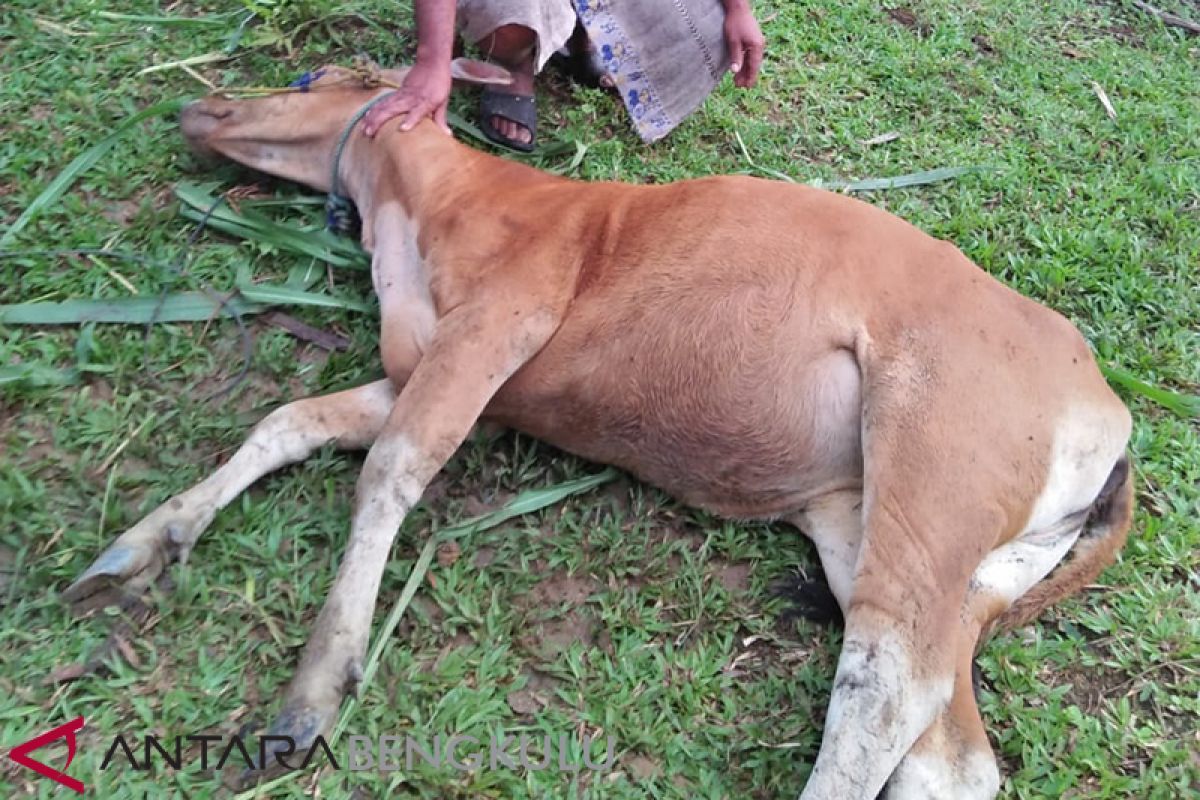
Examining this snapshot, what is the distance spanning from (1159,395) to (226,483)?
302 centimetres

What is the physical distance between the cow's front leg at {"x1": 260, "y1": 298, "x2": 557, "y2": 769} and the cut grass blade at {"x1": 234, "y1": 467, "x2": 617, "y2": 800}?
0.04m

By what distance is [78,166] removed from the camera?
363 cm

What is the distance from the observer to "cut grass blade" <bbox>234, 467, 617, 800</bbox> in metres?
2.35

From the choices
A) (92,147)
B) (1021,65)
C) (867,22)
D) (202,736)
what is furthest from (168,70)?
(1021,65)

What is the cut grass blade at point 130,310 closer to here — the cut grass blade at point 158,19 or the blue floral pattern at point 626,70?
the cut grass blade at point 158,19

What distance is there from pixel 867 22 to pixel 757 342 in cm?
329

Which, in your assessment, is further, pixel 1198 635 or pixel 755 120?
pixel 755 120

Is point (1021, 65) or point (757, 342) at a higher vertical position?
point (757, 342)

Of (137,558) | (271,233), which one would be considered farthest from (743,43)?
(137,558)

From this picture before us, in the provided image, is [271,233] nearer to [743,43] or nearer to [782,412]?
[782,412]

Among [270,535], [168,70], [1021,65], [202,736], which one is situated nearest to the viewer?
[202,736]

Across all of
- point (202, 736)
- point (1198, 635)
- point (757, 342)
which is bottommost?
point (1198, 635)

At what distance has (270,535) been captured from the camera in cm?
273

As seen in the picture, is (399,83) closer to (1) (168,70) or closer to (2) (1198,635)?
(1) (168,70)
